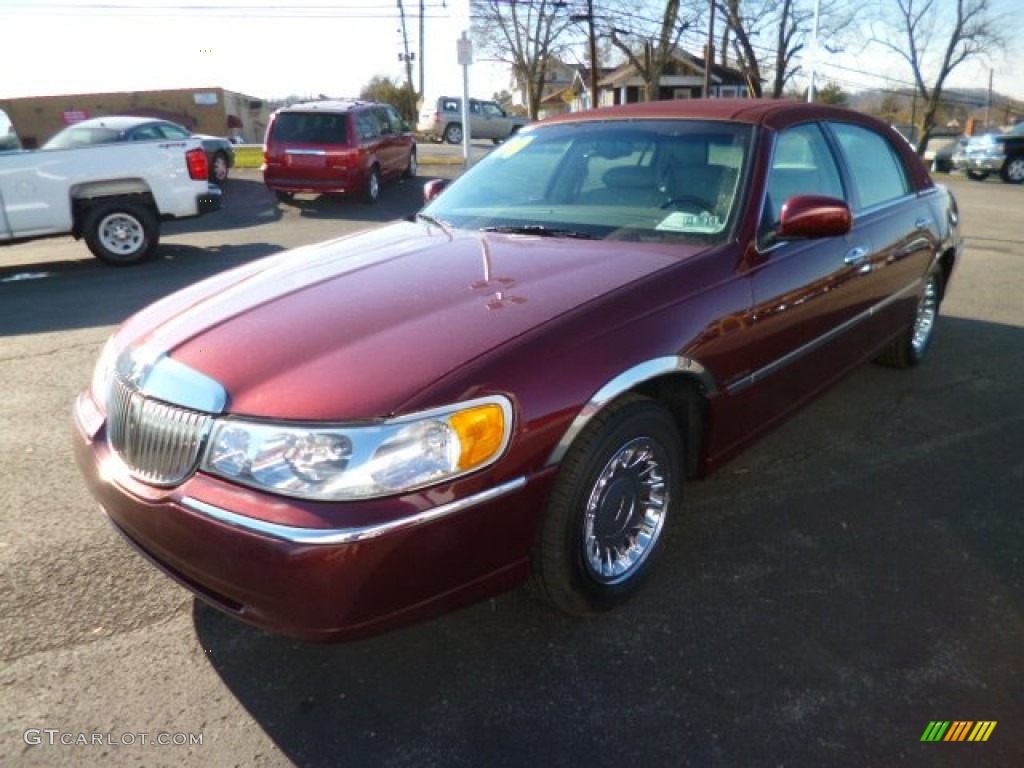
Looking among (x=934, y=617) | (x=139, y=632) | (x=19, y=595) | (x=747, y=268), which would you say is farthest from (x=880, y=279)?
(x=19, y=595)

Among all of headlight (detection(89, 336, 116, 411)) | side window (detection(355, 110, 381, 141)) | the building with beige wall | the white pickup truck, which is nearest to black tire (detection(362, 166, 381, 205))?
side window (detection(355, 110, 381, 141))

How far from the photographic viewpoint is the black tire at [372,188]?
13633mm

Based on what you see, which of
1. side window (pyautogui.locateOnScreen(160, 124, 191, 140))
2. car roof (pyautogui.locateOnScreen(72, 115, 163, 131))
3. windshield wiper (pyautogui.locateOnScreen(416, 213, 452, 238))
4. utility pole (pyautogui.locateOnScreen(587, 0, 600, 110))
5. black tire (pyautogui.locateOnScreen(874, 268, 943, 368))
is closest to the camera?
windshield wiper (pyautogui.locateOnScreen(416, 213, 452, 238))

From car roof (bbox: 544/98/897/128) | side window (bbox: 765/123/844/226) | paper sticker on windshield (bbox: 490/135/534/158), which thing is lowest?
side window (bbox: 765/123/844/226)

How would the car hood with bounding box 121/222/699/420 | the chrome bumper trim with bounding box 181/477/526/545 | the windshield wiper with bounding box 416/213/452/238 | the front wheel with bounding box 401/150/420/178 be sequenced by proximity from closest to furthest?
the chrome bumper trim with bounding box 181/477/526/545 < the car hood with bounding box 121/222/699/420 < the windshield wiper with bounding box 416/213/452/238 < the front wheel with bounding box 401/150/420/178

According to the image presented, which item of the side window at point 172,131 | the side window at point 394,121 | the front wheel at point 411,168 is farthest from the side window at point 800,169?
the front wheel at point 411,168

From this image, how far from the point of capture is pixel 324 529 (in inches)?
73.4

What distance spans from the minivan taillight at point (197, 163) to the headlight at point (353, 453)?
8377mm

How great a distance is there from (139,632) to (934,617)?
269 centimetres

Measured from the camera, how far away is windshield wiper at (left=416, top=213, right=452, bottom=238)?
3.39 metres

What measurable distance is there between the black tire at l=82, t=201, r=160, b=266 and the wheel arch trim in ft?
27.6

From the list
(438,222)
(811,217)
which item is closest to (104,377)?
(438,222)

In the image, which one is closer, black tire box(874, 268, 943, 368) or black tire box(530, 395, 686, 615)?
black tire box(530, 395, 686, 615)

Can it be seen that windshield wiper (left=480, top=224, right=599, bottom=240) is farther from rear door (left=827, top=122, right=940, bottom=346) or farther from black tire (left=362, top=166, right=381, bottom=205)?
black tire (left=362, top=166, right=381, bottom=205)
